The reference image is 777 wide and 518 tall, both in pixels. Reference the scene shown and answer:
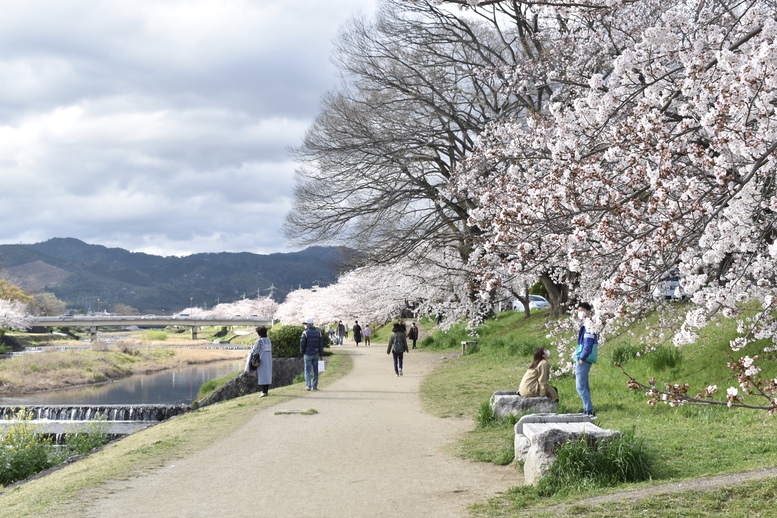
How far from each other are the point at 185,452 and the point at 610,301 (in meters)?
6.43

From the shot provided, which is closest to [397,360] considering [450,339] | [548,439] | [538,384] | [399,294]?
[538,384]

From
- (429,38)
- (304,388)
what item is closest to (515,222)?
(304,388)

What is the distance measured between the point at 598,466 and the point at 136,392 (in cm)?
3430

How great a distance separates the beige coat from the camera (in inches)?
439

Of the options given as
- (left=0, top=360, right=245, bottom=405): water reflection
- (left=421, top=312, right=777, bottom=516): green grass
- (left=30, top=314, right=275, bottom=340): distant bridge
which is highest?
(left=30, top=314, right=275, bottom=340): distant bridge

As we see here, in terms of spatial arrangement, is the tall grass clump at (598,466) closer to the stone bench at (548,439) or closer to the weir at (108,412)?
the stone bench at (548,439)

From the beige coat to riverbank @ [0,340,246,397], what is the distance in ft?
106

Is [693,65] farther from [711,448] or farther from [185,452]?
[185,452]

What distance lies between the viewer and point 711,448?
8.16m

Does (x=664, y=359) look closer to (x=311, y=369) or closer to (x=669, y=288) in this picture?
(x=669, y=288)

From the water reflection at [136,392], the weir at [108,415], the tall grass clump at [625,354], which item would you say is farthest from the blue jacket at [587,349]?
the water reflection at [136,392]

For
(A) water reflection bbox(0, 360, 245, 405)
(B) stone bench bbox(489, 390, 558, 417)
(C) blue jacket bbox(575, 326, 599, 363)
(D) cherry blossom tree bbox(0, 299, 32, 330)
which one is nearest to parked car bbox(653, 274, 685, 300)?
(C) blue jacket bbox(575, 326, 599, 363)

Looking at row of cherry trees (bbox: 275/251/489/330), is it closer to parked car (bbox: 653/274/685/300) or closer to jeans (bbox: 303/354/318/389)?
jeans (bbox: 303/354/318/389)

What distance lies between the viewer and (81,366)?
4400 centimetres
